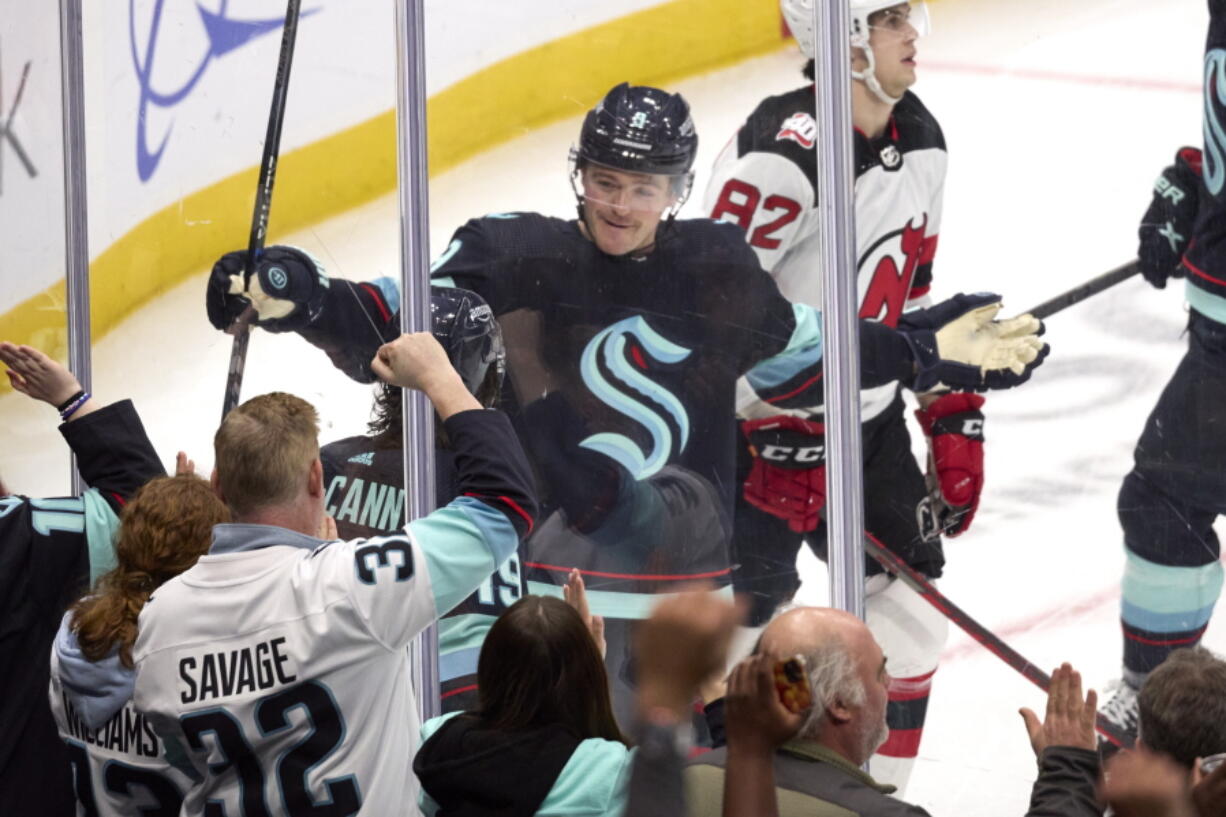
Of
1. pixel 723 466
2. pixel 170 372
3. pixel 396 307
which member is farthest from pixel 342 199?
pixel 723 466

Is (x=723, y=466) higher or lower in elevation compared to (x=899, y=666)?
higher

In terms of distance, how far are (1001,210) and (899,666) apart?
69 centimetres

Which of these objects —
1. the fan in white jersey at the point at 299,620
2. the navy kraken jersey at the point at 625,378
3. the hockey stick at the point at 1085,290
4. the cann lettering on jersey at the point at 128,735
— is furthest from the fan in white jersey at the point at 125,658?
the hockey stick at the point at 1085,290

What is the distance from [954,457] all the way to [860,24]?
26.0 inches

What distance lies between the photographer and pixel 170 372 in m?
3.15

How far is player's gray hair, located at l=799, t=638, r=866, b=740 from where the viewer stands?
5.04 ft

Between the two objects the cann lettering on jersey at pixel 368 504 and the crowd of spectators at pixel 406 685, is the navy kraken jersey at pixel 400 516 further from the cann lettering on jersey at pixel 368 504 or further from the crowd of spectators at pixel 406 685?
the crowd of spectators at pixel 406 685

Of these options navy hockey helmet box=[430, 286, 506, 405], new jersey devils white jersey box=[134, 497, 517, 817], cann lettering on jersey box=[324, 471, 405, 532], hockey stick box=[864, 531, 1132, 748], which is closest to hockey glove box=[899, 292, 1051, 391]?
hockey stick box=[864, 531, 1132, 748]

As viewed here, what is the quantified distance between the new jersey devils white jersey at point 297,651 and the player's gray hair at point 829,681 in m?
0.39

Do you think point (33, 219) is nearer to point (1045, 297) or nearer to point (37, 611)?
point (37, 611)

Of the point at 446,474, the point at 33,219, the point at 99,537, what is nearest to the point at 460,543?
the point at 99,537

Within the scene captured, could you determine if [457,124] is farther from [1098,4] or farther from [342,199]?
[1098,4]

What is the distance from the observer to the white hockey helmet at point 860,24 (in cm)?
229

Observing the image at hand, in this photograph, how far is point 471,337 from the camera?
8.98 feet
